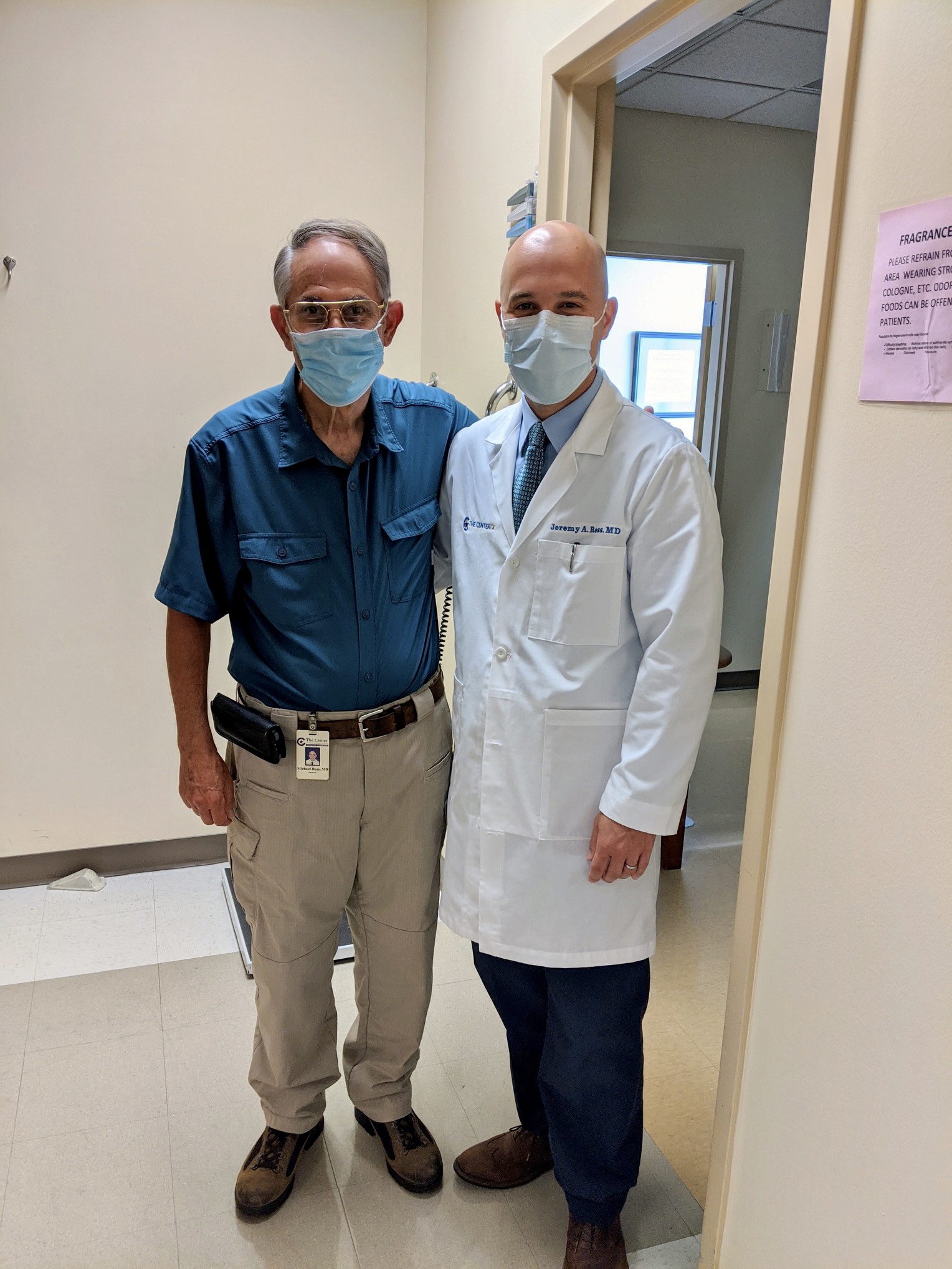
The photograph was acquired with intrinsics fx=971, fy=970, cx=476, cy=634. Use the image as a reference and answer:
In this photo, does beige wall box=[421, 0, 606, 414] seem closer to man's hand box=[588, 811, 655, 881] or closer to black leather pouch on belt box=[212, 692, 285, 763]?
black leather pouch on belt box=[212, 692, 285, 763]

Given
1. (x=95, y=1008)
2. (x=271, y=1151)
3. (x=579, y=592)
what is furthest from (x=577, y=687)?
(x=95, y=1008)

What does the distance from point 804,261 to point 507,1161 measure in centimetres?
162

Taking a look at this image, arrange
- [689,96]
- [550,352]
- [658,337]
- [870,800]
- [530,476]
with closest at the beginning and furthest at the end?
[870,800], [550,352], [530,476], [689,96], [658,337]

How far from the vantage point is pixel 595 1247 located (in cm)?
153

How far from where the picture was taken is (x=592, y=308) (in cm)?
139

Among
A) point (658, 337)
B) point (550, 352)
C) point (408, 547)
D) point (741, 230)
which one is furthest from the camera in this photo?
point (658, 337)

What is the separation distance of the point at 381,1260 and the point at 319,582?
1111mm

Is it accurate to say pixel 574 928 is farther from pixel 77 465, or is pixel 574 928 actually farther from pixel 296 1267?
pixel 77 465

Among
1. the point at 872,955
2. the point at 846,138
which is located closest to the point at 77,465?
the point at 846,138

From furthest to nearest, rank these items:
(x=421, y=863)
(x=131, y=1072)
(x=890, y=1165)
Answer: (x=131, y=1072)
(x=421, y=863)
(x=890, y=1165)

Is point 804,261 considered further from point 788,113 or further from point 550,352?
point 788,113

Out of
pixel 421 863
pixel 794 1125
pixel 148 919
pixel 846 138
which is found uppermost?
pixel 846 138

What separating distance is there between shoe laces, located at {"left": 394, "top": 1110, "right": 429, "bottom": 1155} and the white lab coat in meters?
0.52

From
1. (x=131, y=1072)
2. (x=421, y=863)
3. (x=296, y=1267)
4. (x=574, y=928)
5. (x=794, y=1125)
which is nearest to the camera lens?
(x=794, y=1125)
